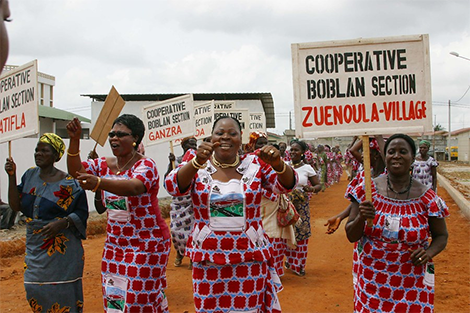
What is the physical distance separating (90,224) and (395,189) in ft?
29.0

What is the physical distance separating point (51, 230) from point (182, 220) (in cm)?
342

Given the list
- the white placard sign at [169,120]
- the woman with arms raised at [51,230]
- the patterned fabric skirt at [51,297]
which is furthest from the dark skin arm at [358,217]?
the white placard sign at [169,120]

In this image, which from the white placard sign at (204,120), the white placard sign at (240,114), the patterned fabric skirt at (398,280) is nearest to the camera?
the patterned fabric skirt at (398,280)

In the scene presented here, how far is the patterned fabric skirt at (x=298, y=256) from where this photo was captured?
685 centimetres

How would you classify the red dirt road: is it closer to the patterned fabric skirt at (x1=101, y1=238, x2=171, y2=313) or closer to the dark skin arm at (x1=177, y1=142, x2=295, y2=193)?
the patterned fabric skirt at (x1=101, y1=238, x2=171, y2=313)

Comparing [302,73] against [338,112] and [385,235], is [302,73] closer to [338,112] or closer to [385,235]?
[338,112]

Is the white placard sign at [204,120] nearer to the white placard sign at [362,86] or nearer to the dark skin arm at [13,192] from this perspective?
the dark skin arm at [13,192]

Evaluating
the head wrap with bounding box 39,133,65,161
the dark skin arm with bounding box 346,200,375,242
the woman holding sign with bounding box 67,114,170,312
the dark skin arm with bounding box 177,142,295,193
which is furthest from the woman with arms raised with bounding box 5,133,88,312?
the dark skin arm with bounding box 346,200,375,242

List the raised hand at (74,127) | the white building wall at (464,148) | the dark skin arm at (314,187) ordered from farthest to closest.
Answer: the white building wall at (464,148), the dark skin arm at (314,187), the raised hand at (74,127)

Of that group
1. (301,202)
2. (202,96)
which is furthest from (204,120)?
(202,96)

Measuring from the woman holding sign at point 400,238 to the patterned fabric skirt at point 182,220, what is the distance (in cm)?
413

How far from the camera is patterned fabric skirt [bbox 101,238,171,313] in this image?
3652mm

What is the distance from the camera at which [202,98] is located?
29125 millimetres

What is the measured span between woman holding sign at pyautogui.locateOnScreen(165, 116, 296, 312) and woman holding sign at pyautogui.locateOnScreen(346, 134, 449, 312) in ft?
2.30
